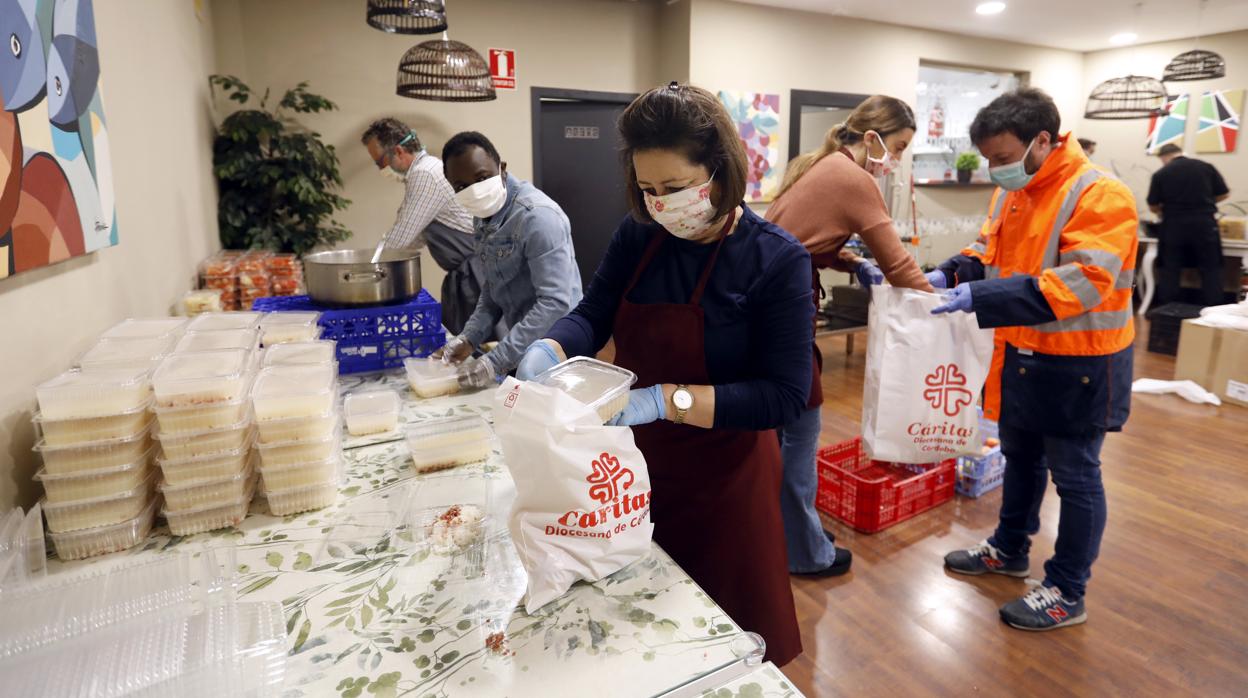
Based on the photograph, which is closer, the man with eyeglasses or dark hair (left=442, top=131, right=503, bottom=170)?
dark hair (left=442, top=131, right=503, bottom=170)

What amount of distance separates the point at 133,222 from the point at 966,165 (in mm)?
6677

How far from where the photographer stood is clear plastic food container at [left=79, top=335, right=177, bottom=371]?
1132 millimetres

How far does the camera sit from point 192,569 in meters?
0.91

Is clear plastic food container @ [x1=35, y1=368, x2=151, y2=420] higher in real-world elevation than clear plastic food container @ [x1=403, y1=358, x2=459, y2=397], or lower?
higher

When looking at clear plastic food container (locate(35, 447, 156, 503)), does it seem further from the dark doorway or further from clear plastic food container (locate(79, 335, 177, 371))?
the dark doorway

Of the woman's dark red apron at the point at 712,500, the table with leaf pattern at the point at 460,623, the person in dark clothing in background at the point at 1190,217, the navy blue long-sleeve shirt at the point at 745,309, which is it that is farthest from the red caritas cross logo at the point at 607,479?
the person in dark clothing in background at the point at 1190,217

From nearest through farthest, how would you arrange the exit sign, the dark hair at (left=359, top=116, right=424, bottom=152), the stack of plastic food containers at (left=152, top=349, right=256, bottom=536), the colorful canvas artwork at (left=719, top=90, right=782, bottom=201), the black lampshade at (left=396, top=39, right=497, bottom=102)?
the stack of plastic food containers at (left=152, top=349, right=256, bottom=536)
the black lampshade at (left=396, top=39, right=497, bottom=102)
the dark hair at (left=359, top=116, right=424, bottom=152)
the exit sign
the colorful canvas artwork at (left=719, top=90, right=782, bottom=201)

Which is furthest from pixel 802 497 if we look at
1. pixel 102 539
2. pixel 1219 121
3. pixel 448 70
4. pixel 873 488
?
pixel 1219 121

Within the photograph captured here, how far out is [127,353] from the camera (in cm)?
119

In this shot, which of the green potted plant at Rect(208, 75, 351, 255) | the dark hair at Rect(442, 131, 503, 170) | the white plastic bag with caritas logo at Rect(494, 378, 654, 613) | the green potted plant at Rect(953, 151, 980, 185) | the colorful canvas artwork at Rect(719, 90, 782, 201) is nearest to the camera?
the white plastic bag with caritas logo at Rect(494, 378, 654, 613)

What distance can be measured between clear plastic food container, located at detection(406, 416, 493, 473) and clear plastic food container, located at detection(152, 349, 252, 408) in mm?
329

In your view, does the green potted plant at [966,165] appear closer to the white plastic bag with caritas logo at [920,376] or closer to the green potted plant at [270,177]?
the white plastic bag with caritas logo at [920,376]

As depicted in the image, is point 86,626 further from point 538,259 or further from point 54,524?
point 538,259

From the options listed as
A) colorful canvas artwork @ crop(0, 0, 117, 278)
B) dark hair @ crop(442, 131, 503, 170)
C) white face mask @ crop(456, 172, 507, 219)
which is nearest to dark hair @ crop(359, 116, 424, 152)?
dark hair @ crop(442, 131, 503, 170)
